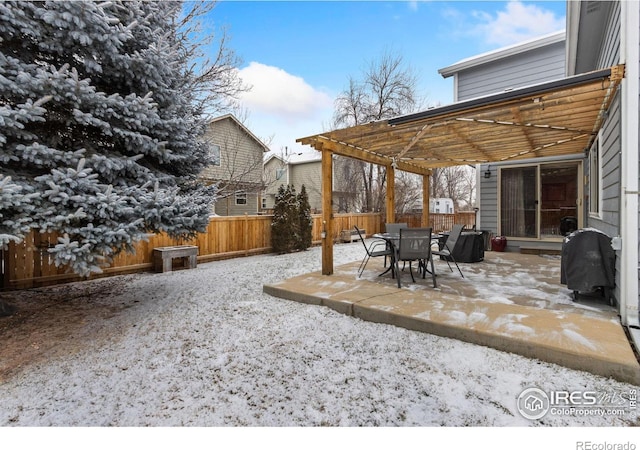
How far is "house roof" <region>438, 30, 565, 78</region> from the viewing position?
739 cm

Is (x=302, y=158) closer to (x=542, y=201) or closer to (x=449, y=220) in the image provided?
(x=449, y=220)

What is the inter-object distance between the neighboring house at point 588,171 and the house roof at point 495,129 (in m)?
0.26

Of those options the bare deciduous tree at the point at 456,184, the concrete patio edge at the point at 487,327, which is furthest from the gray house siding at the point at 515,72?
the bare deciduous tree at the point at 456,184

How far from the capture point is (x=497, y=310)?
3.23 m

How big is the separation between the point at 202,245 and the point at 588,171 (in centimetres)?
815

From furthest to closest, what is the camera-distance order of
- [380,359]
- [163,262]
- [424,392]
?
1. [163,262]
2. [380,359]
3. [424,392]

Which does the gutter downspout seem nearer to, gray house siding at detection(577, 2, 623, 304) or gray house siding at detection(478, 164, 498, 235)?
gray house siding at detection(577, 2, 623, 304)

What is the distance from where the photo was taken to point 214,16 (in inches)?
324

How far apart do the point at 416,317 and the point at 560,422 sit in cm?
138

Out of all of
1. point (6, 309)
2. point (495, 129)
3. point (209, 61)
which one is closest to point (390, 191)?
point (495, 129)

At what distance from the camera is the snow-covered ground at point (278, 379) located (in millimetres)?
1862

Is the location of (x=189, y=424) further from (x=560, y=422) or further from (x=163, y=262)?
(x=163, y=262)
